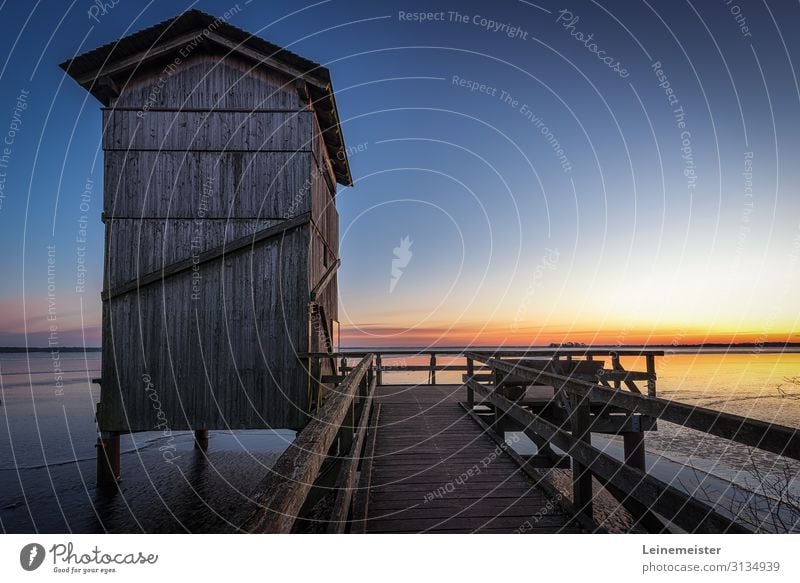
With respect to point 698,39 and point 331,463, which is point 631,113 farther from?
point 331,463

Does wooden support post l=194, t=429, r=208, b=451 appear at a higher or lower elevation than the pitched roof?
lower

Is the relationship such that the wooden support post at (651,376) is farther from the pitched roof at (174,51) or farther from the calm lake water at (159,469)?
the pitched roof at (174,51)

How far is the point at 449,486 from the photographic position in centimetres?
516

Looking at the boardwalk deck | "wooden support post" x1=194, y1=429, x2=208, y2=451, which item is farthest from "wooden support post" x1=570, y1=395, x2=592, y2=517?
"wooden support post" x1=194, y1=429, x2=208, y2=451

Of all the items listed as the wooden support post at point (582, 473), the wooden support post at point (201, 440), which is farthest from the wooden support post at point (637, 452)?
the wooden support post at point (201, 440)

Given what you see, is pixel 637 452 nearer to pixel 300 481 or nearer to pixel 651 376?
pixel 651 376

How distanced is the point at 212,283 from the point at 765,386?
3489cm

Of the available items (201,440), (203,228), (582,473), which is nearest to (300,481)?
(582,473)

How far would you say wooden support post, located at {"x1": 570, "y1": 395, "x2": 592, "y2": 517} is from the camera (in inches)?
165

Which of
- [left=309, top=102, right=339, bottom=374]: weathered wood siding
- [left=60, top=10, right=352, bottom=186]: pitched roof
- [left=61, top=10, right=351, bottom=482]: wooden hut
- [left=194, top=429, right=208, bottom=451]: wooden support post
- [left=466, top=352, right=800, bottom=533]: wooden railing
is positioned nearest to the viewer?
[left=466, top=352, right=800, bottom=533]: wooden railing

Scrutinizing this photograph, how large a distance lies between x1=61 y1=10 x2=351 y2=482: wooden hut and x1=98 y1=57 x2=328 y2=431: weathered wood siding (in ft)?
0.08

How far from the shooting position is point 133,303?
10219 millimetres

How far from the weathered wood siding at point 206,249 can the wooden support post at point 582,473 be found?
24.3 feet

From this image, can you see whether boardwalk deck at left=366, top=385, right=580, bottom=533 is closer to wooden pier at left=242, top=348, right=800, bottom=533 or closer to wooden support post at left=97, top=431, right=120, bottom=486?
wooden pier at left=242, top=348, right=800, bottom=533
